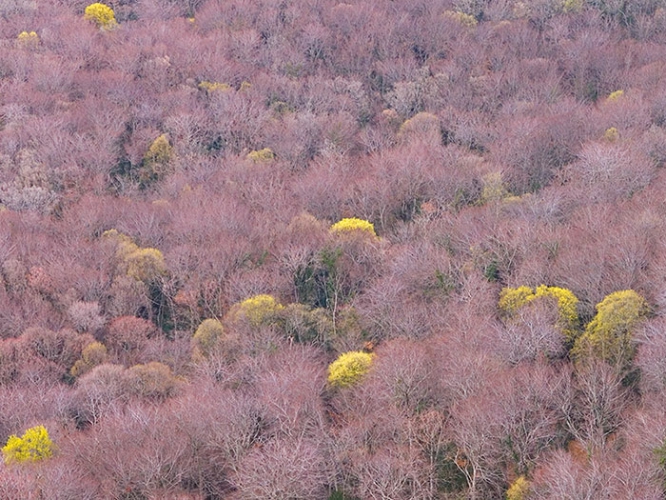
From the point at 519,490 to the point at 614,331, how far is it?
917cm

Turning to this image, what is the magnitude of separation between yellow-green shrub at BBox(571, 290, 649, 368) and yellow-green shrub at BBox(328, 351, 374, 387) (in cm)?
828

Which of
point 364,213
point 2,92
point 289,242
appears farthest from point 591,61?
point 2,92

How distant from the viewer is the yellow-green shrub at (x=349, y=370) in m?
38.8

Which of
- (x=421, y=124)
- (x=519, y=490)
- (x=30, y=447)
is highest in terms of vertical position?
(x=519, y=490)

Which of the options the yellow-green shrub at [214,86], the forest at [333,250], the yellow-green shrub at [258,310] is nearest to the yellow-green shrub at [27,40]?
the forest at [333,250]

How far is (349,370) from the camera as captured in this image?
128 ft

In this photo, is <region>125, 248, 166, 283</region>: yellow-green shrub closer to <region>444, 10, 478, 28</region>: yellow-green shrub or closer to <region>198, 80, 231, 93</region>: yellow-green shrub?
<region>198, 80, 231, 93</region>: yellow-green shrub

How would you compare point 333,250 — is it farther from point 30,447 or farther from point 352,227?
point 30,447

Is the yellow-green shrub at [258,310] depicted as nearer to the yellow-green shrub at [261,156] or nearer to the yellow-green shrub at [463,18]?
the yellow-green shrub at [261,156]

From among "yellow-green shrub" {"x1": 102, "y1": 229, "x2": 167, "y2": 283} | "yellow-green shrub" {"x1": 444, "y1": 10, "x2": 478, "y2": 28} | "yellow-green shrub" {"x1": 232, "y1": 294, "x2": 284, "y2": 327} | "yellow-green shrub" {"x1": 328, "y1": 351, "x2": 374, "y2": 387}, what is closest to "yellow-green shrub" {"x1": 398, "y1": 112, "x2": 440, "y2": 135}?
"yellow-green shrub" {"x1": 444, "y1": 10, "x2": 478, "y2": 28}

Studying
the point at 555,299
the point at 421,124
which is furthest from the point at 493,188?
the point at 555,299

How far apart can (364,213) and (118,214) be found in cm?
1514

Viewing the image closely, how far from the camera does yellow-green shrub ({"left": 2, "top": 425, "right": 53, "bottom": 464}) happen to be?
115 feet

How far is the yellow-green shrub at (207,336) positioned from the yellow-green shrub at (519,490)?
17.4 m
